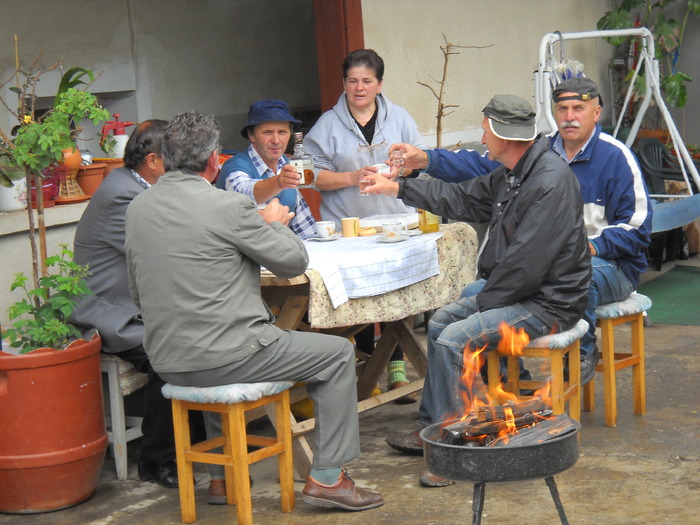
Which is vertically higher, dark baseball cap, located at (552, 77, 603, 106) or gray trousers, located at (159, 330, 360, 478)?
dark baseball cap, located at (552, 77, 603, 106)

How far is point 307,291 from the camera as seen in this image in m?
4.42

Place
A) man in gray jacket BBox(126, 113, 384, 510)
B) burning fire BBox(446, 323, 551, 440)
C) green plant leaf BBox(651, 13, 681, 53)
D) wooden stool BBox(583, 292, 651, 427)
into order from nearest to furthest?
burning fire BBox(446, 323, 551, 440) → man in gray jacket BBox(126, 113, 384, 510) → wooden stool BBox(583, 292, 651, 427) → green plant leaf BBox(651, 13, 681, 53)

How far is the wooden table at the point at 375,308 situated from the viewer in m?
4.29

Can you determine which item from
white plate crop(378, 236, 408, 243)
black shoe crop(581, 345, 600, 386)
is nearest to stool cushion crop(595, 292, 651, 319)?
black shoe crop(581, 345, 600, 386)

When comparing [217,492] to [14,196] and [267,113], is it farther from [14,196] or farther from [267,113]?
[14,196]

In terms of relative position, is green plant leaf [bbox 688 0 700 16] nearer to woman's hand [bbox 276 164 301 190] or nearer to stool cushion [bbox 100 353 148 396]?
woman's hand [bbox 276 164 301 190]

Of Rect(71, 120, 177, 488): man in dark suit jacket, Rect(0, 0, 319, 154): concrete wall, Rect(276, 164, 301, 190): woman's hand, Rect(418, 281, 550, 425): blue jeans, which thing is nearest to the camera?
Rect(418, 281, 550, 425): blue jeans

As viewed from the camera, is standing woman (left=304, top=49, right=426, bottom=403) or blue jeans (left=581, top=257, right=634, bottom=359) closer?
blue jeans (left=581, top=257, right=634, bottom=359)

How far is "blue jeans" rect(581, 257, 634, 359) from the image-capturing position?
15.5 feet

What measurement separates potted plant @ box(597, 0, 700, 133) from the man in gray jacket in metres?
6.12

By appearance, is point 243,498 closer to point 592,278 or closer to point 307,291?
point 307,291

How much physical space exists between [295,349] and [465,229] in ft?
4.92

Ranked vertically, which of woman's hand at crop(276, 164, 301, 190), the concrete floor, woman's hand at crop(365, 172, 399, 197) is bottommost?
the concrete floor

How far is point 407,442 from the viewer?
463cm
